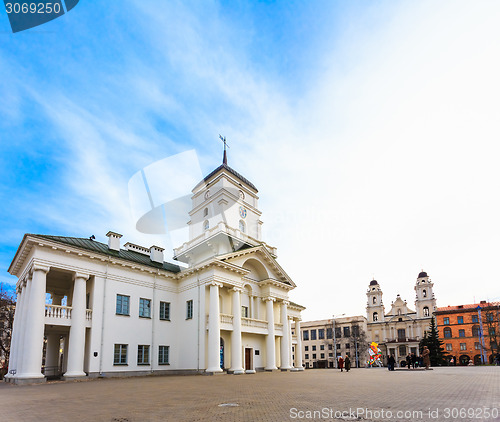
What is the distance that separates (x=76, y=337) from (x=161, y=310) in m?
7.97

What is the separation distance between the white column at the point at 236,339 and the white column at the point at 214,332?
192cm

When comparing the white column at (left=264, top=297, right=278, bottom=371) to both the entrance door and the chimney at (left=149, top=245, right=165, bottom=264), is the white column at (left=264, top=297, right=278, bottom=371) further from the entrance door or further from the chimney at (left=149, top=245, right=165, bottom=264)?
the chimney at (left=149, top=245, right=165, bottom=264)

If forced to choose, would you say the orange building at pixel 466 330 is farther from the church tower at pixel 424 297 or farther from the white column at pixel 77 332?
the white column at pixel 77 332

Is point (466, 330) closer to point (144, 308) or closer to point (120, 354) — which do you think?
point (144, 308)

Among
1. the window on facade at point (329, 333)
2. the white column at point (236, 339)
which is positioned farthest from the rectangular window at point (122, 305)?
the window on facade at point (329, 333)

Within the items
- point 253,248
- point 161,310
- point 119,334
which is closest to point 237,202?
point 253,248

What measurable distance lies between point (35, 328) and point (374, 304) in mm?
104557

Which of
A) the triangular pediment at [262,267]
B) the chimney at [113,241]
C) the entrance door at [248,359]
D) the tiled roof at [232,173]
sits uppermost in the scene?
the tiled roof at [232,173]

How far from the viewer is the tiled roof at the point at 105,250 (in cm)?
2603

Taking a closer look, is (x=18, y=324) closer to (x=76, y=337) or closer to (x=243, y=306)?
(x=76, y=337)

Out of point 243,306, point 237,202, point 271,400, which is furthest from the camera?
point 237,202

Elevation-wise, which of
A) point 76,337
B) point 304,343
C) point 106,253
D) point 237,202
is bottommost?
point 304,343

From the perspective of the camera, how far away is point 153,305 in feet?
101

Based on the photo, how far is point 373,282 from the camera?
371ft
